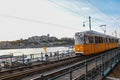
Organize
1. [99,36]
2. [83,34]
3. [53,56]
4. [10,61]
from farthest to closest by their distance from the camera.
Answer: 1. [99,36]
2. [53,56]
3. [83,34]
4. [10,61]

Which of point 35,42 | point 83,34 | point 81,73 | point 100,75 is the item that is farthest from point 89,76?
point 35,42

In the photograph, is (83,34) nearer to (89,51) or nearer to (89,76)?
(89,51)

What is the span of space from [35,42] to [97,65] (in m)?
86.4

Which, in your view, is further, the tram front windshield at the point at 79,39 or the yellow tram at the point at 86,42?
the tram front windshield at the point at 79,39

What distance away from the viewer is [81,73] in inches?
445

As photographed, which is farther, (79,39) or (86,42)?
(79,39)

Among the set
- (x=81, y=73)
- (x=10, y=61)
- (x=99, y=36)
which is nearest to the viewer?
(x=81, y=73)

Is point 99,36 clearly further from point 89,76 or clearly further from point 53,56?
point 89,76

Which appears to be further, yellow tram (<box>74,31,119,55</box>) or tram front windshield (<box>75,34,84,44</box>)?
tram front windshield (<box>75,34,84,44</box>)

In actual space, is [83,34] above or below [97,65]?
above

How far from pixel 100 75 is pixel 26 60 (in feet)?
32.1

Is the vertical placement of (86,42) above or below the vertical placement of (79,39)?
below

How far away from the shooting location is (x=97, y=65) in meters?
15.0

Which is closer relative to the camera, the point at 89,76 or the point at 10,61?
the point at 89,76
